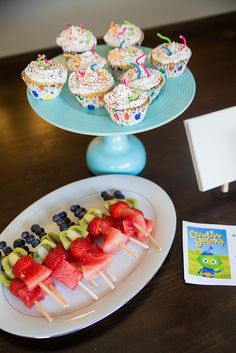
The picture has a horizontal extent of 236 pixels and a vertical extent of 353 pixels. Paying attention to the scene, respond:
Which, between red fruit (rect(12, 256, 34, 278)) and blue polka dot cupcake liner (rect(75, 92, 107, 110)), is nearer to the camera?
red fruit (rect(12, 256, 34, 278))

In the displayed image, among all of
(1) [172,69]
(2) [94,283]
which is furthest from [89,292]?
(1) [172,69]

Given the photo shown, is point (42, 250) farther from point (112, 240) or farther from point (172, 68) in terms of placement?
point (172, 68)

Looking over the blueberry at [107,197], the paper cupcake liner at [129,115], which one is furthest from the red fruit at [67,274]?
the paper cupcake liner at [129,115]

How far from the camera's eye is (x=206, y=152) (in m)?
1.00

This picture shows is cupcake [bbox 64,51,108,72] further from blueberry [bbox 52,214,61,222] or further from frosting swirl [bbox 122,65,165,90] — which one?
blueberry [bbox 52,214,61,222]

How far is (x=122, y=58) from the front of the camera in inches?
47.3

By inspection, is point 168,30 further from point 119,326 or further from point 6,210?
point 119,326

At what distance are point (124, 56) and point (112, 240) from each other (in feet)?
2.01

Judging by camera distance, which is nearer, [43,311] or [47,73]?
[43,311]

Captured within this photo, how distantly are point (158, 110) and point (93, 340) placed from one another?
596 millimetres

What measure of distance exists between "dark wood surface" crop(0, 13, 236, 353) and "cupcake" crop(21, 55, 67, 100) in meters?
0.26

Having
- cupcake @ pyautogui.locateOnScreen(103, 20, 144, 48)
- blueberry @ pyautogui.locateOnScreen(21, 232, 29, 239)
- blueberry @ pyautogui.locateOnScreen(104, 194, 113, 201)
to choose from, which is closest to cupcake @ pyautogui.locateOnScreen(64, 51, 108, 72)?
cupcake @ pyautogui.locateOnScreen(103, 20, 144, 48)

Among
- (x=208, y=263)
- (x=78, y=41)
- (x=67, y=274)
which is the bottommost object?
(x=208, y=263)

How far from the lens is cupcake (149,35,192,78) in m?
1.14
